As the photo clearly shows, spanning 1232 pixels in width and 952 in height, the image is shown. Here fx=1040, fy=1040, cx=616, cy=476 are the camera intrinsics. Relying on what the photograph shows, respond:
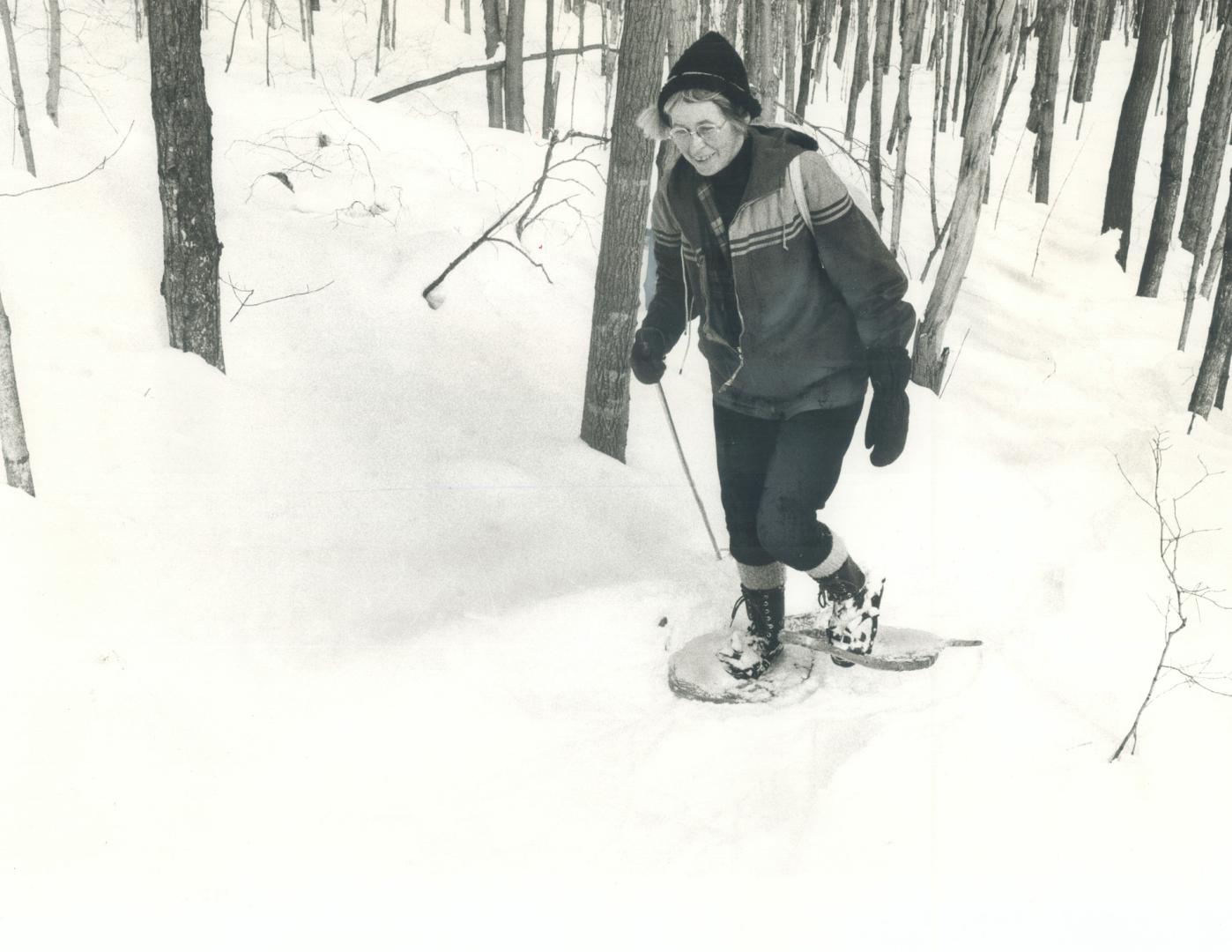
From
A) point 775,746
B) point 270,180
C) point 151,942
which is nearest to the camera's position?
point 151,942

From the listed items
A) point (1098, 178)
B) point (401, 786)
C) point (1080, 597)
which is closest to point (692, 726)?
point (401, 786)

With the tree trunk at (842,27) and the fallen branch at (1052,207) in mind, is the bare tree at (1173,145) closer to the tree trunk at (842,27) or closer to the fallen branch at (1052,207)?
the fallen branch at (1052,207)

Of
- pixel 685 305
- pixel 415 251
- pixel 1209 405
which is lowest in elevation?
pixel 1209 405

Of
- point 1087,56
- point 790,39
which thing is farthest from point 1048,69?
point 1087,56

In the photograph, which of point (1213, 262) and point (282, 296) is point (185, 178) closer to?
point (282, 296)

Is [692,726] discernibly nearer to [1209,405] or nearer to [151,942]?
[151,942]

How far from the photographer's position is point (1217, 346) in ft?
21.1

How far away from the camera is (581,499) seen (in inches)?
178

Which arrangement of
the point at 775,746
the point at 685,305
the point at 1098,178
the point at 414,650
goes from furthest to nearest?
the point at 1098,178 → the point at 414,650 → the point at 685,305 → the point at 775,746

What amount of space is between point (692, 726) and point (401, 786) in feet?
2.73

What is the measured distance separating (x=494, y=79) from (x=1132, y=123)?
7001 mm

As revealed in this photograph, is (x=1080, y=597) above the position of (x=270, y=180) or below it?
below

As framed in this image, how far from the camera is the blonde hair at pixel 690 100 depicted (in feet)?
8.41

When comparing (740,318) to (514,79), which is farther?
(514,79)
